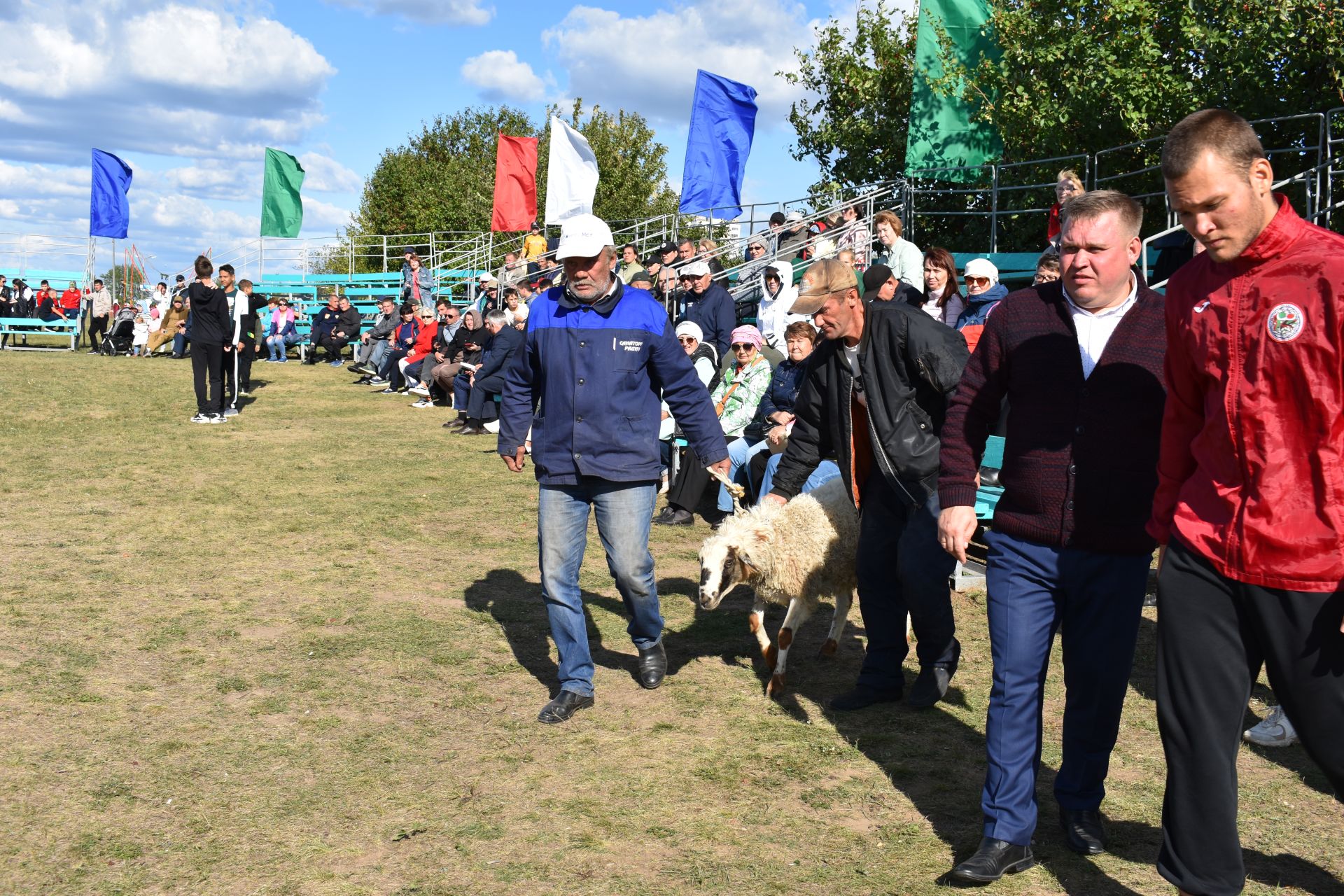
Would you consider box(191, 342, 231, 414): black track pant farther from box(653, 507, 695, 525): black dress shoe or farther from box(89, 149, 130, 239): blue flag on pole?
box(89, 149, 130, 239): blue flag on pole

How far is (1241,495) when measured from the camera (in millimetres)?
3035

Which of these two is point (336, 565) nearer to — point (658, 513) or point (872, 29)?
point (658, 513)

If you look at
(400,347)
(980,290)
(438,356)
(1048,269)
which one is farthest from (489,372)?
(1048,269)

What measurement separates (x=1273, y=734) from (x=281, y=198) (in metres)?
29.7

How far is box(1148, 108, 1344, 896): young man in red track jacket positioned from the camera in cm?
289

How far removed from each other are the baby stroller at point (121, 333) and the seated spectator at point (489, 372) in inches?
620

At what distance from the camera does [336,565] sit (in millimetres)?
8539

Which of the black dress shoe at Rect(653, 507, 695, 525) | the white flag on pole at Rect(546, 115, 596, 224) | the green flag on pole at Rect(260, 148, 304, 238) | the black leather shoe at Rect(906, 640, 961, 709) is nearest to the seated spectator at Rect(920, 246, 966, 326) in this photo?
the black dress shoe at Rect(653, 507, 695, 525)

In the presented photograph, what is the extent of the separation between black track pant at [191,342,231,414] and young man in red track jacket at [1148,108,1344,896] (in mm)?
14963

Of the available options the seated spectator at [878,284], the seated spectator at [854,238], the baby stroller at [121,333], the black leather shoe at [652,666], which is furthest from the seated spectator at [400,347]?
the black leather shoe at [652,666]

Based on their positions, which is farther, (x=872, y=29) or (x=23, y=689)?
(x=872, y=29)

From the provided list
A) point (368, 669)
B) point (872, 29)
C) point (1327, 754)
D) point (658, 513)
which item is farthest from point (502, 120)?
point (1327, 754)

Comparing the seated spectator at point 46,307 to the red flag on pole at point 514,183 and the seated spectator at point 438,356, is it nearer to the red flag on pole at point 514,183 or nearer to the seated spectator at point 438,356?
the red flag on pole at point 514,183

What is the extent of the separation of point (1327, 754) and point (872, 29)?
20.7m
